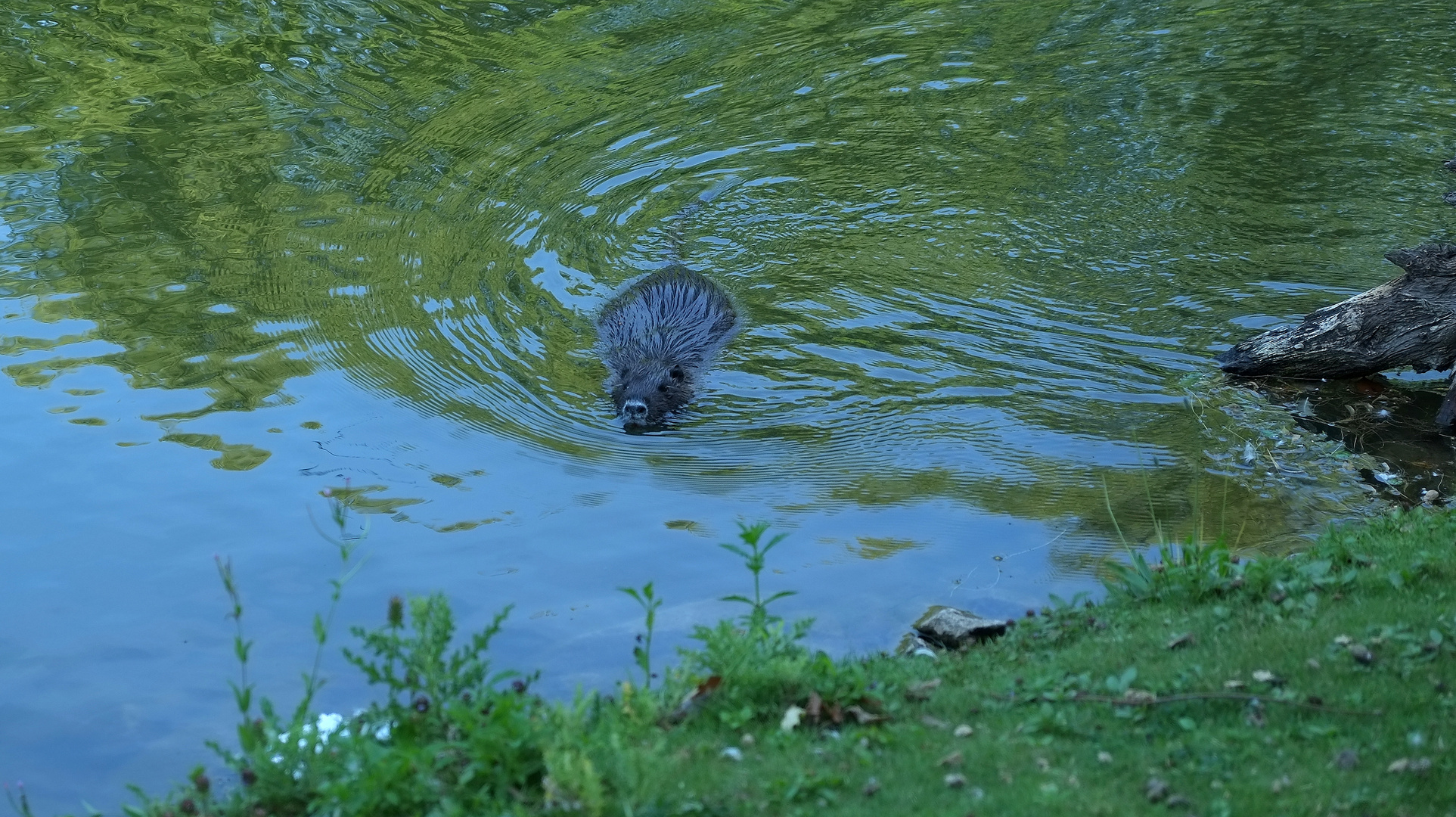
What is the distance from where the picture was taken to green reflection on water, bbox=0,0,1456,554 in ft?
23.9

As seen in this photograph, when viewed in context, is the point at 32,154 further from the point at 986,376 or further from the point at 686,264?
the point at 986,376

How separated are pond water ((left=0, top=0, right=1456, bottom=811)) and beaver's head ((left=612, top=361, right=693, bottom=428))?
0.48 ft

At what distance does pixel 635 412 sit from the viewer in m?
7.39

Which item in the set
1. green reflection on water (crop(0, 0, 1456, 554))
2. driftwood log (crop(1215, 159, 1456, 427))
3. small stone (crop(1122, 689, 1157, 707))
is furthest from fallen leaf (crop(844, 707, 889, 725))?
driftwood log (crop(1215, 159, 1456, 427))

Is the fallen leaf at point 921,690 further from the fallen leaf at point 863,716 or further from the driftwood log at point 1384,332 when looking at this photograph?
the driftwood log at point 1384,332

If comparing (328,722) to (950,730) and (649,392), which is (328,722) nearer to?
(950,730)

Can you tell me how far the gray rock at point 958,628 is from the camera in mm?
5145

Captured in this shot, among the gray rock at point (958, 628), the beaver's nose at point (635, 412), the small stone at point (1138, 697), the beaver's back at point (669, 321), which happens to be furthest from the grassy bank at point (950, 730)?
the beaver's back at point (669, 321)

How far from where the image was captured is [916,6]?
14523 millimetres

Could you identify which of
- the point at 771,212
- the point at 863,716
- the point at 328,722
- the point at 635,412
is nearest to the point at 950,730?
the point at 863,716

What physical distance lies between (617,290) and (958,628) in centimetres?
501

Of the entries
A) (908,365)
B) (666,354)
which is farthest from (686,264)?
(908,365)

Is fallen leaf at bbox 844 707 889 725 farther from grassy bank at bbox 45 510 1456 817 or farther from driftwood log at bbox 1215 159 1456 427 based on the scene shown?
driftwood log at bbox 1215 159 1456 427

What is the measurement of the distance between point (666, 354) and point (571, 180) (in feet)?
10.8
